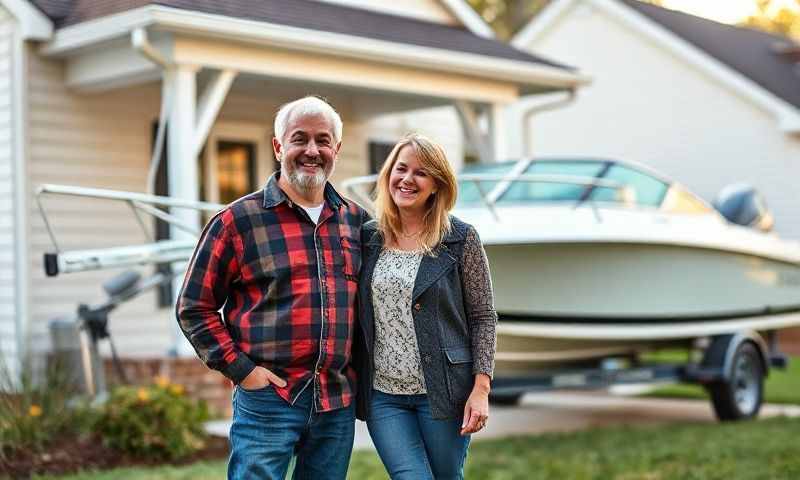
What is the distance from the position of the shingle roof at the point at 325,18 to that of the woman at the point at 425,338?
260 inches

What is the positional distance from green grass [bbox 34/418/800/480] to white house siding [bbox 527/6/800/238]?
1104 centimetres

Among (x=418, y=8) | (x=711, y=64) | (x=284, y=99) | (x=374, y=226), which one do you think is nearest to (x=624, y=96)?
(x=711, y=64)

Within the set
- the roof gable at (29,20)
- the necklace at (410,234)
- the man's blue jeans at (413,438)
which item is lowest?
the man's blue jeans at (413,438)

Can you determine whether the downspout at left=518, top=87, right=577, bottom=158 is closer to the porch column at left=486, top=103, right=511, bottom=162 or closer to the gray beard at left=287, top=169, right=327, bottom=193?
the porch column at left=486, top=103, right=511, bottom=162

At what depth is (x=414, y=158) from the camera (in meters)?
4.16

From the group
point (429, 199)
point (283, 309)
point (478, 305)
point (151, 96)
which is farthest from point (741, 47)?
point (283, 309)

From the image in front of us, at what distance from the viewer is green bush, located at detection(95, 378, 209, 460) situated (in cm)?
784

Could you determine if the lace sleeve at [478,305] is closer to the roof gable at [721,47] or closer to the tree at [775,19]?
the roof gable at [721,47]

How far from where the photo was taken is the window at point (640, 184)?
9719 millimetres

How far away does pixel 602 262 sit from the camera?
29.9 feet

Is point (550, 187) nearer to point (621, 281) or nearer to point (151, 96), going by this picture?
point (621, 281)

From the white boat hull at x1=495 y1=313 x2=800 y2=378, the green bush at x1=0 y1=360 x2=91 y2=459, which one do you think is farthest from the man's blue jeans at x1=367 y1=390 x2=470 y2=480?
the white boat hull at x1=495 y1=313 x2=800 y2=378

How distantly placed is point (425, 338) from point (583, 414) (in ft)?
24.7

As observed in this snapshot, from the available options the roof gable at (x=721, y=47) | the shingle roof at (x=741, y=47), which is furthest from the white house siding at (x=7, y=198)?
the shingle roof at (x=741, y=47)
